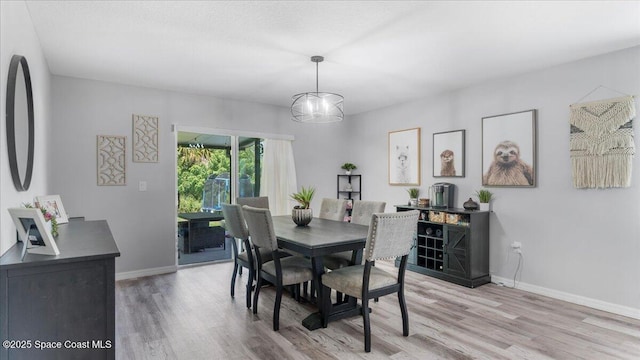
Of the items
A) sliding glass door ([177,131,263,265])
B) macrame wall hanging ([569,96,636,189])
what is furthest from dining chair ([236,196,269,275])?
macrame wall hanging ([569,96,636,189])

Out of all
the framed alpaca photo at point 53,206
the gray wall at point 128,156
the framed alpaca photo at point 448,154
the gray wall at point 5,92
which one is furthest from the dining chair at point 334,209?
the gray wall at point 5,92

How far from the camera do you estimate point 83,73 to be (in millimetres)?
3881

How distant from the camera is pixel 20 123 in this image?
2133 mm

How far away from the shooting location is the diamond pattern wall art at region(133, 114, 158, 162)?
4.36 meters

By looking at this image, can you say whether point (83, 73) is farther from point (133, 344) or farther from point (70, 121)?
point (133, 344)

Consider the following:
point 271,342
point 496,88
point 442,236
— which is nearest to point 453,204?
point 442,236

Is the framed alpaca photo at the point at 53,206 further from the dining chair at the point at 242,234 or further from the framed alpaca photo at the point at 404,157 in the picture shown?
the framed alpaca photo at the point at 404,157

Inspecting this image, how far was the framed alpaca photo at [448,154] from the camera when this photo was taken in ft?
14.8

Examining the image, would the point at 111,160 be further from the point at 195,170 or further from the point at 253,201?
the point at 253,201

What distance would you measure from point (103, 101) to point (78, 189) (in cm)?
108

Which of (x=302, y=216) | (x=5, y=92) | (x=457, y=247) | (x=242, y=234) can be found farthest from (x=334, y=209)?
(x=5, y=92)

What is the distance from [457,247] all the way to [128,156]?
13.5 feet

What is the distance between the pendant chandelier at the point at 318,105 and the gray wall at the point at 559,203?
1947 mm

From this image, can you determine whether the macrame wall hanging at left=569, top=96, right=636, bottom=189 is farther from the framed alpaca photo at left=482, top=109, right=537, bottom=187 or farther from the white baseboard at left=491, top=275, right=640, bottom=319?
the white baseboard at left=491, top=275, right=640, bottom=319
